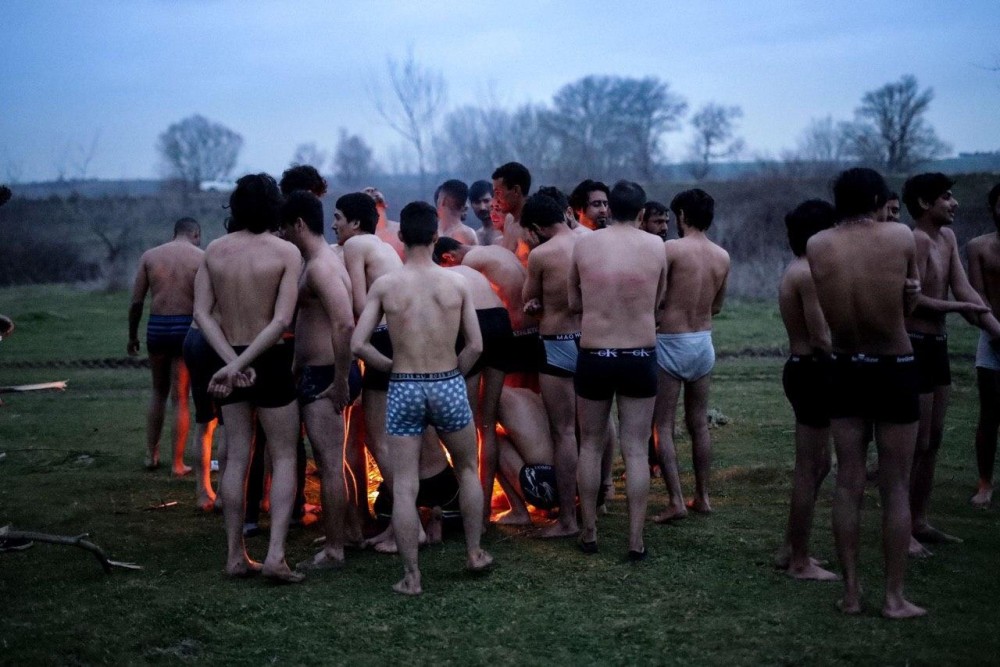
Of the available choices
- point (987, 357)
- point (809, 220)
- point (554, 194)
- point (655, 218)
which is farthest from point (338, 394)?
point (987, 357)

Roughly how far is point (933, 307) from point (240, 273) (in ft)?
13.6

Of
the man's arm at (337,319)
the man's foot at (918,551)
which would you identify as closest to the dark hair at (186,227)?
the man's arm at (337,319)

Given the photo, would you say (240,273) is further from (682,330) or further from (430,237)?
(682,330)

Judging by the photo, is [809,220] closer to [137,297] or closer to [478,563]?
[478,563]

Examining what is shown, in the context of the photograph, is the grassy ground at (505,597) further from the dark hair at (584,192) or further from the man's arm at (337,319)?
the dark hair at (584,192)

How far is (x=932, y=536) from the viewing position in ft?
19.6

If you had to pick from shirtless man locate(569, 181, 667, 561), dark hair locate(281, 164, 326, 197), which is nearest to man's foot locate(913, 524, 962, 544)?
shirtless man locate(569, 181, 667, 561)

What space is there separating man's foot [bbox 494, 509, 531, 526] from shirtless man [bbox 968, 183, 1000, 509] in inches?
127

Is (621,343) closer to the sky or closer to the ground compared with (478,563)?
closer to the sky

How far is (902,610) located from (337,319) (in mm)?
3438

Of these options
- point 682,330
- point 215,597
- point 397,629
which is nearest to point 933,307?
point 682,330

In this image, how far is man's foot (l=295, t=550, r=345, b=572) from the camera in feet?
18.8

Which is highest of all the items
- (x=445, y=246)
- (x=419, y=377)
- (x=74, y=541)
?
(x=445, y=246)

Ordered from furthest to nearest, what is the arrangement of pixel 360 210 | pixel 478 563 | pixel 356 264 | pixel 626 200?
pixel 360 210
pixel 356 264
pixel 626 200
pixel 478 563
